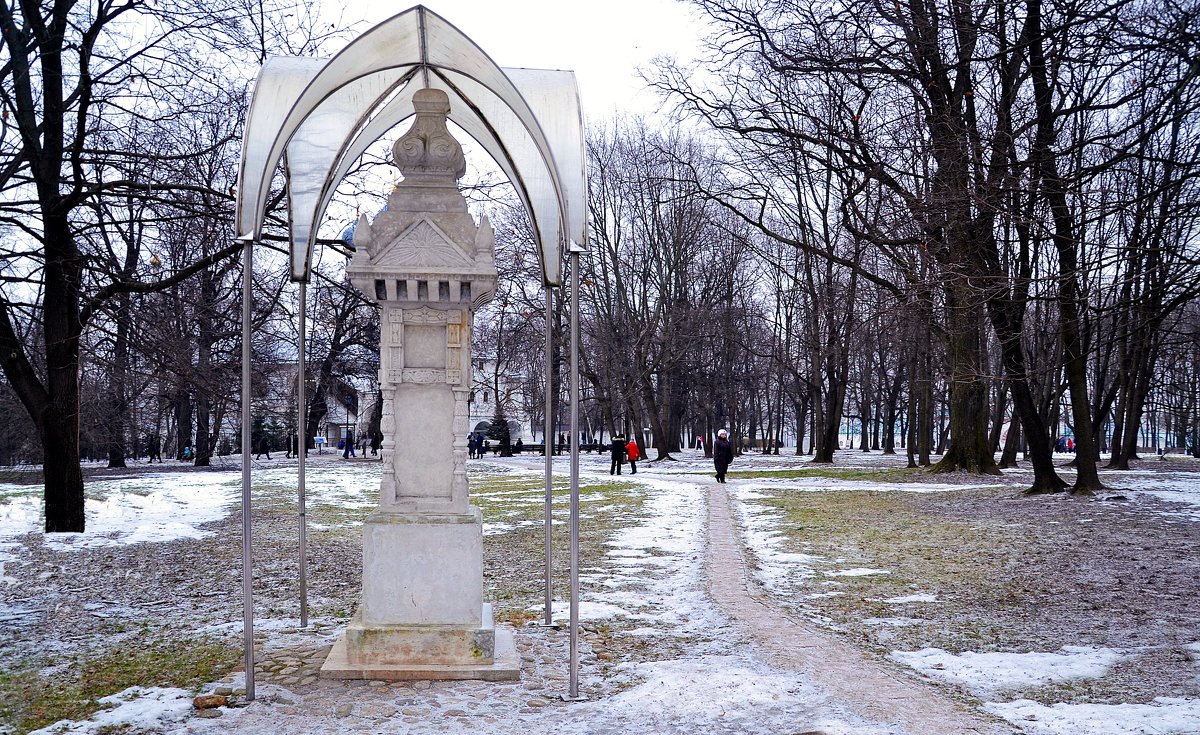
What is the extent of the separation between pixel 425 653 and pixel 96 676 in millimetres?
2324

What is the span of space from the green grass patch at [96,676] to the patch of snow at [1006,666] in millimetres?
5128

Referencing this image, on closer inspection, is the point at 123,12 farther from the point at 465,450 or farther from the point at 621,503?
the point at 621,503

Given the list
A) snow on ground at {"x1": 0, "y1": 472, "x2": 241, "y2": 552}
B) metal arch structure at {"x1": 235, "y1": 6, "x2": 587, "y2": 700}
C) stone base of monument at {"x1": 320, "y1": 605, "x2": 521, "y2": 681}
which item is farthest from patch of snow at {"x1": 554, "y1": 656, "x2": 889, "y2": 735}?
snow on ground at {"x1": 0, "y1": 472, "x2": 241, "y2": 552}

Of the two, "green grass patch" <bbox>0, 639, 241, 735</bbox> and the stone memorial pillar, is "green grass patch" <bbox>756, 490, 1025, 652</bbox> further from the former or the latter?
"green grass patch" <bbox>0, 639, 241, 735</bbox>

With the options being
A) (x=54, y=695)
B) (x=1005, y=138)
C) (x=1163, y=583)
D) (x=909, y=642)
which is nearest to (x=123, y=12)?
(x=54, y=695)

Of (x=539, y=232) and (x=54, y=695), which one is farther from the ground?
(x=539, y=232)

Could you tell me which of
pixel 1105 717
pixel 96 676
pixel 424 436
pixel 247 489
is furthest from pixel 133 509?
pixel 1105 717

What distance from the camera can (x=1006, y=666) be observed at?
6832 millimetres

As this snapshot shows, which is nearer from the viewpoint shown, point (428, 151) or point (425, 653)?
point (425, 653)

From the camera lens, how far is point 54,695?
20.1 ft

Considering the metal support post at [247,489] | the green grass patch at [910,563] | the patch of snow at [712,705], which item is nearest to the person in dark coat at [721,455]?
the green grass patch at [910,563]

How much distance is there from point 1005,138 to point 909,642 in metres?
6.90

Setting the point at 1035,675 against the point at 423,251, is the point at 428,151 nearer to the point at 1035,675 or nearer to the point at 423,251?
the point at 423,251

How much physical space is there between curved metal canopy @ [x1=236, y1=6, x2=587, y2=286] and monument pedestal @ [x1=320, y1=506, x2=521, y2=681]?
7.55 feet
